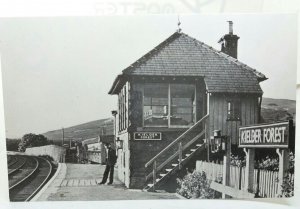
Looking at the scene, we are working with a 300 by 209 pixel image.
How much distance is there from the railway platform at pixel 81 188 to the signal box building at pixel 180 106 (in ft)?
0.41

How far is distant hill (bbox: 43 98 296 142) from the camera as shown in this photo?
4.02m

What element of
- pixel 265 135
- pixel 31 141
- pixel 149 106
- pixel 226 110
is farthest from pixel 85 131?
pixel 265 135

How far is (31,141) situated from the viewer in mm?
4059

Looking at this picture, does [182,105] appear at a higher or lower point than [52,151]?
higher

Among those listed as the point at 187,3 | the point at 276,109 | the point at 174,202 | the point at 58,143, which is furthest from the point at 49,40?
the point at 276,109

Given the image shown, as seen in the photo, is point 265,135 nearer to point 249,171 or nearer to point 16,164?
point 249,171

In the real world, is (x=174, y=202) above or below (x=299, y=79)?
below

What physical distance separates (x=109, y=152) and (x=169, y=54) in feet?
3.38

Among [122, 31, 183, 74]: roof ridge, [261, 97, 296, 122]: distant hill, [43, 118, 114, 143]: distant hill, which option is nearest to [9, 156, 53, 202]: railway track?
[43, 118, 114, 143]: distant hill

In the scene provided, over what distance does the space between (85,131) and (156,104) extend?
0.67 meters

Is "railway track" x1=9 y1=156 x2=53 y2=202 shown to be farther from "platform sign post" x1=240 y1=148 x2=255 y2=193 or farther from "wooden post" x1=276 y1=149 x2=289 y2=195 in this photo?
"wooden post" x1=276 y1=149 x2=289 y2=195

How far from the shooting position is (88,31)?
3932 mm

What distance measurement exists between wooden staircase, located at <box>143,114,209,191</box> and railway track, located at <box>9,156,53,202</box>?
913 mm

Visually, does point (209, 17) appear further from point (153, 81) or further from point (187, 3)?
point (153, 81)
